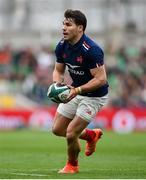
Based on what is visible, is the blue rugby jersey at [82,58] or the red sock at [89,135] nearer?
the blue rugby jersey at [82,58]

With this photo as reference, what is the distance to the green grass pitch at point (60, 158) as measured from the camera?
15.4 meters

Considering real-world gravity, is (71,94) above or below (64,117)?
above

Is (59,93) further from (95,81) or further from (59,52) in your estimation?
(59,52)

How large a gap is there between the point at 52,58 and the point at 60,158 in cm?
1817

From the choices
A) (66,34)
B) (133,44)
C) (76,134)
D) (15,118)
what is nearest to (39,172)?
(76,134)

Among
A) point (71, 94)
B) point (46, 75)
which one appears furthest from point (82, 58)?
point (46, 75)

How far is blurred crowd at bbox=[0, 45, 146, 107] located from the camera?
36438mm

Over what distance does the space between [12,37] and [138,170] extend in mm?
31747

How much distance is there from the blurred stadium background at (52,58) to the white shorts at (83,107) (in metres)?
17.5

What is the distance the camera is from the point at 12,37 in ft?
156

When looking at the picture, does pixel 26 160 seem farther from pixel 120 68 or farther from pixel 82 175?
pixel 120 68

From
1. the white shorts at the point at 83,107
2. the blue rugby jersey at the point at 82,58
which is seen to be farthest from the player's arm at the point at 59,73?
the white shorts at the point at 83,107

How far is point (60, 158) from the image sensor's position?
2003cm

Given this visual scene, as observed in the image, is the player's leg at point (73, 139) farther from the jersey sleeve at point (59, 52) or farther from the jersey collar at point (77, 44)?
the jersey collar at point (77, 44)
